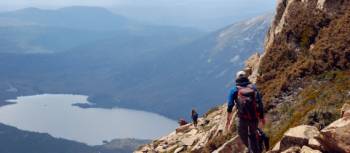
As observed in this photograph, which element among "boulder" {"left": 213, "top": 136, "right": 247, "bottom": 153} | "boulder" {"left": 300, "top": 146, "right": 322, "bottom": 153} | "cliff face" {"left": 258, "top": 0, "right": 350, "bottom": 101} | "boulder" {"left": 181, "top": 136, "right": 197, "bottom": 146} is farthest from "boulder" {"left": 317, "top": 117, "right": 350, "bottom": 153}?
"boulder" {"left": 181, "top": 136, "right": 197, "bottom": 146}

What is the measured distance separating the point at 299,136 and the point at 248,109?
210 cm

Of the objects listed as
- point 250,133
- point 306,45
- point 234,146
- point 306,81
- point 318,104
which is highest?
point 306,45

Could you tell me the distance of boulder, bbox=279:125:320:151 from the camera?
1873cm

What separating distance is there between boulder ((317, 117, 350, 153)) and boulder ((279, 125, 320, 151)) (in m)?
1.31

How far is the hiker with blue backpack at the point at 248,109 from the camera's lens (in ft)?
60.6

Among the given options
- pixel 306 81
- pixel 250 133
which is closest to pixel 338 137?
pixel 250 133

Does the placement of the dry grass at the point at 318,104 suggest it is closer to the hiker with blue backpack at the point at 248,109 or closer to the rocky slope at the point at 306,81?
the rocky slope at the point at 306,81

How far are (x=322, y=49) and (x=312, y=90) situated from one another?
360cm

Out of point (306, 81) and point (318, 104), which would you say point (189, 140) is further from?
point (318, 104)

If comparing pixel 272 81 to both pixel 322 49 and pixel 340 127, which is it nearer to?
pixel 322 49

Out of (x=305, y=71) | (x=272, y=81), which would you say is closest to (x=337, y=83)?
(x=305, y=71)

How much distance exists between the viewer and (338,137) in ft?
54.3

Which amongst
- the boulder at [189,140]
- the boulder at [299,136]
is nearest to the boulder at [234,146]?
the boulder at [299,136]

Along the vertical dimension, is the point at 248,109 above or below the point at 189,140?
below
